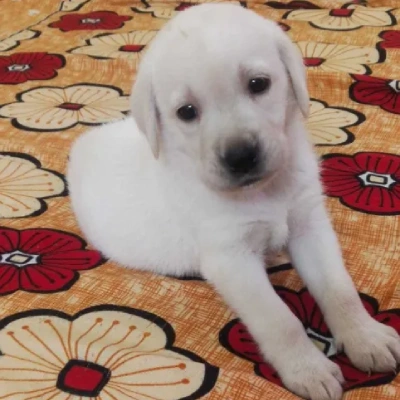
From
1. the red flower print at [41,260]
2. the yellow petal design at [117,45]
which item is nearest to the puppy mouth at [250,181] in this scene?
the red flower print at [41,260]

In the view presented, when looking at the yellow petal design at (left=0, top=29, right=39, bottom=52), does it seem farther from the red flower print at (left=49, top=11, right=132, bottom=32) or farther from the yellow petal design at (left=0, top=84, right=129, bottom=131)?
the yellow petal design at (left=0, top=84, right=129, bottom=131)

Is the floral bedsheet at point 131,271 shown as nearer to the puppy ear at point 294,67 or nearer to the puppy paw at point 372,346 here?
the puppy paw at point 372,346

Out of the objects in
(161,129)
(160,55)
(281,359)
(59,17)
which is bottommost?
(59,17)

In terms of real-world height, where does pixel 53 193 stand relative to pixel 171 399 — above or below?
below

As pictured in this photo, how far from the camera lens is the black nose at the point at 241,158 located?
43.7 inches

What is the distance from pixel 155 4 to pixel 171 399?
2.35m

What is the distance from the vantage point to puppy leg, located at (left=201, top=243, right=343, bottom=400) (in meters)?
1.05

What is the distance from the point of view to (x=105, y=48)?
255 centimetres

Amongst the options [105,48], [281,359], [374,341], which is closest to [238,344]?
[281,359]

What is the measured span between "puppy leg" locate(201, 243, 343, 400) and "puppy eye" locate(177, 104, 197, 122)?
0.76 feet

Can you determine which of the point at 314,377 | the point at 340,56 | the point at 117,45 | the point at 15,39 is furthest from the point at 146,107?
the point at 15,39

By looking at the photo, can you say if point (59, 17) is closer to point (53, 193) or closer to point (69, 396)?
point (53, 193)

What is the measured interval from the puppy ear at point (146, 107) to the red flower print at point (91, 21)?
1.64 metres

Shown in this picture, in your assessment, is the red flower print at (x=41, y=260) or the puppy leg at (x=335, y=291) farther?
the red flower print at (x=41, y=260)
